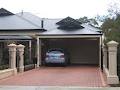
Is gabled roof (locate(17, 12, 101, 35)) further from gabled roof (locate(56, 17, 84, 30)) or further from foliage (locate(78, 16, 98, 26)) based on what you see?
foliage (locate(78, 16, 98, 26))

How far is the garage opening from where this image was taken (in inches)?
1470

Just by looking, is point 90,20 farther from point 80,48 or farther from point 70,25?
point 70,25

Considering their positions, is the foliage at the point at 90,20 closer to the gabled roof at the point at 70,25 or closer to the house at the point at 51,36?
the house at the point at 51,36

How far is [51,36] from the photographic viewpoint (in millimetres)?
32562

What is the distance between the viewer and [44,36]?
32.5 metres

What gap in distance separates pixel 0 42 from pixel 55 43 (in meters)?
7.35

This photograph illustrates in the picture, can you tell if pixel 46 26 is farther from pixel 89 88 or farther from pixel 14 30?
pixel 89 88

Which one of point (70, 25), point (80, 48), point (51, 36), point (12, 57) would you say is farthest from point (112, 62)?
point (80, 48)

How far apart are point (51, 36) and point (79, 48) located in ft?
19.0

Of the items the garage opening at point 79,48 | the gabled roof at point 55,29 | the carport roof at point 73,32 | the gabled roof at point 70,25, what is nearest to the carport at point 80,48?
the garage opening at point 79,48

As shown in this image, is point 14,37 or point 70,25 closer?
point 14,37

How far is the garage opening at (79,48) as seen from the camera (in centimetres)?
3734

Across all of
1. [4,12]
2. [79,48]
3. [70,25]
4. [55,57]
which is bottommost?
[55,57]

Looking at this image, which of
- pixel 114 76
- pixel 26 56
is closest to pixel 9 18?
pixel 26 56
